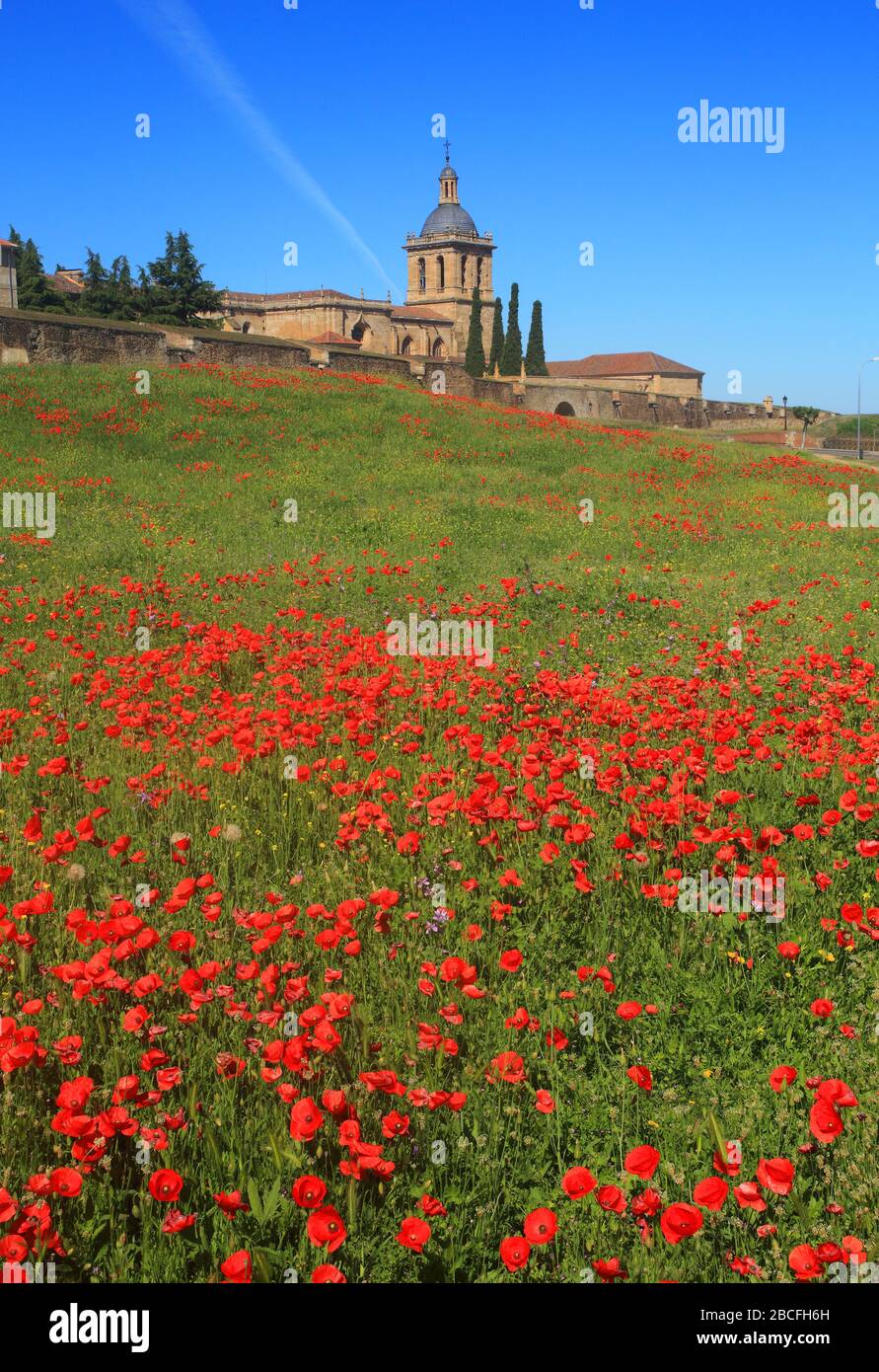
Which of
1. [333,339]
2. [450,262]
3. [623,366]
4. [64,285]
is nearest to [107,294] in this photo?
[64,285]

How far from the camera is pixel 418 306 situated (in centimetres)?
11725

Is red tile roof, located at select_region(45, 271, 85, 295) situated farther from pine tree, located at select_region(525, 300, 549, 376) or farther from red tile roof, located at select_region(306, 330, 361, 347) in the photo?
pine tree, located at select_region(525, 300, 549, 376)

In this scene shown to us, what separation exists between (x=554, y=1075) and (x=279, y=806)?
2.73 metres

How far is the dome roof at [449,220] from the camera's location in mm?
117000

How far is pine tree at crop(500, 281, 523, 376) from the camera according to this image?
81.5 metres

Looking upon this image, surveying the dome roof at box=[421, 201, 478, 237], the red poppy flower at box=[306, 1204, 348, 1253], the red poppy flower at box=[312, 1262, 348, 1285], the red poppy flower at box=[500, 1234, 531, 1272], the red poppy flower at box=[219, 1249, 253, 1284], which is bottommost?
the red poppy flower at box=[500, 1234, 531, 1272]

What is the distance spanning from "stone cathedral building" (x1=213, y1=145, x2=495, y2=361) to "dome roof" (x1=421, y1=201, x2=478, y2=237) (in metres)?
0.12

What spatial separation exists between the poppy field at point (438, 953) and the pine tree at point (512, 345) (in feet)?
248

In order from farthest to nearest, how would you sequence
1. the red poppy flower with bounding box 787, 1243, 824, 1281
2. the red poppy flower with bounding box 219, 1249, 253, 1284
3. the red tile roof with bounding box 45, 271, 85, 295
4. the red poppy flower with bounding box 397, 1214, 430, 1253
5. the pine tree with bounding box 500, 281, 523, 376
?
the pine tree with bounding box 500, 281, 523, 376
the red tile roof with bounding box 45, 271, 85, 295
the red poppy flower with bounding box 397, 1214, 430, 1253
the red poppy flower with bounding box 787, 1243, 824, 1281
the red poppy flower with bounding box 219, 1249, 253, 1284

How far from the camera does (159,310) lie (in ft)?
171

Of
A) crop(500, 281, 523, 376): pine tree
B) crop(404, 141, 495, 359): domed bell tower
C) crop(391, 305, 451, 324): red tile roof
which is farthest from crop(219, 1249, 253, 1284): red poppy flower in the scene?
crop(404, 141, 495, 359): domed bell tower

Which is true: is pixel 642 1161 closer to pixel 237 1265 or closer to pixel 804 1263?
pixel 804 1263

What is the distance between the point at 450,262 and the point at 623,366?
3262 centimetres

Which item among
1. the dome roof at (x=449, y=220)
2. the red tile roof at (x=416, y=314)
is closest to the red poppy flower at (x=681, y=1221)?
the red tile roof at (x=416, y=314)
